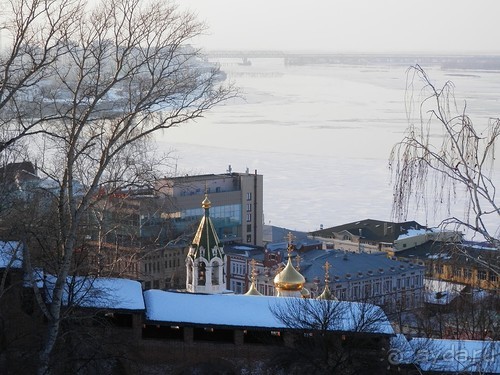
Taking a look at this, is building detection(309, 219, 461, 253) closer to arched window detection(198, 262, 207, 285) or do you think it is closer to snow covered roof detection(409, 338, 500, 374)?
arched window detection(198, 262, 207, 285)

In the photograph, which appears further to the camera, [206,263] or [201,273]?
[201,273]

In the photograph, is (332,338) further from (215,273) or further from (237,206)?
(237,206)

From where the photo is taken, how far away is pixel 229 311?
1329 centimetres

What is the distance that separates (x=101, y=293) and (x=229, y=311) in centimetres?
153

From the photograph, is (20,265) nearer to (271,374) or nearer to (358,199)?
(271,374)

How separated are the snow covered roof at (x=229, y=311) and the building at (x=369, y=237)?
2615 centimetres

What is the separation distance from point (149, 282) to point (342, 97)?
66.8 m

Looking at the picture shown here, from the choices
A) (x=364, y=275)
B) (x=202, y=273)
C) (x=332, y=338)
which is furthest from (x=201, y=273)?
(x=364, y=275)

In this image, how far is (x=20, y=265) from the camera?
12.9 meters

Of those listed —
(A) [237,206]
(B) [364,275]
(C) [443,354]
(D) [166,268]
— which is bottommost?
(B) [364,275]

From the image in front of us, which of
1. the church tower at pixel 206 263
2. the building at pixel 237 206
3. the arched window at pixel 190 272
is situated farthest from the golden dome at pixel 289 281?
the building at pixel 237 206

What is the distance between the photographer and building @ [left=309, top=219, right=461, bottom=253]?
40.7 m

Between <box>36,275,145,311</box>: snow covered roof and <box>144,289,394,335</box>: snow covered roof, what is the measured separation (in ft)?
0.74

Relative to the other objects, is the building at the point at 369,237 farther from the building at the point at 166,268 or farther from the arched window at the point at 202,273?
the arched window at the point at 202,273
